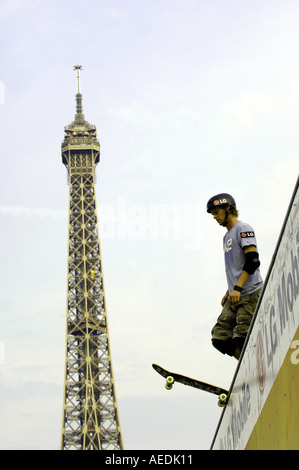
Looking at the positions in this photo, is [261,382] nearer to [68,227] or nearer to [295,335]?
[295,335]

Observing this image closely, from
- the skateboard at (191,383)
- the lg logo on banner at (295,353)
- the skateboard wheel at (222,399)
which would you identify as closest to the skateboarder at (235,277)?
the skateboard at (191,383)

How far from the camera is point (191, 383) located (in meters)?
5.41

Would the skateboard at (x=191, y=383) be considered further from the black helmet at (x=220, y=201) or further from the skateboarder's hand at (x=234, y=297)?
the black helmet at (x=220, y=201)

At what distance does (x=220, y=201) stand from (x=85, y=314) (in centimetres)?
6762

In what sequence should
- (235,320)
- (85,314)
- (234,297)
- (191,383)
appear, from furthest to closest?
(85,314), (235,320), (234,297), (191,383)

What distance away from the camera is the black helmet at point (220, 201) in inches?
238

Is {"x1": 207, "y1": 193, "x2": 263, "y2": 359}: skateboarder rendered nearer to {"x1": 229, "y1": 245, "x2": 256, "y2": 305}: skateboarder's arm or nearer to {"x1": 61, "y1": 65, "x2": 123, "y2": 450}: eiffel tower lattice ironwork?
{"x1": 229, "y1": 245, "x2": 256, "y2": 305}: skateboarder's arm

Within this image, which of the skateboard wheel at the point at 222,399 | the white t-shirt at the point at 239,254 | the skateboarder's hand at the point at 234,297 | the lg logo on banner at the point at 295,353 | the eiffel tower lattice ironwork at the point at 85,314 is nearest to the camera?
the lg logo on banner at the point at 295,353

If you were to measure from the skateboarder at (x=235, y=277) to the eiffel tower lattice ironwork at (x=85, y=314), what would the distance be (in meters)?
61.1

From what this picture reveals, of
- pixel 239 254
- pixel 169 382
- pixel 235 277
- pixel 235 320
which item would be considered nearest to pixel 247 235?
pixel 239 254

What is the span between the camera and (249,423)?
440 centimetres

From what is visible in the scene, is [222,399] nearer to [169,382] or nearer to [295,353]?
[169,382]
